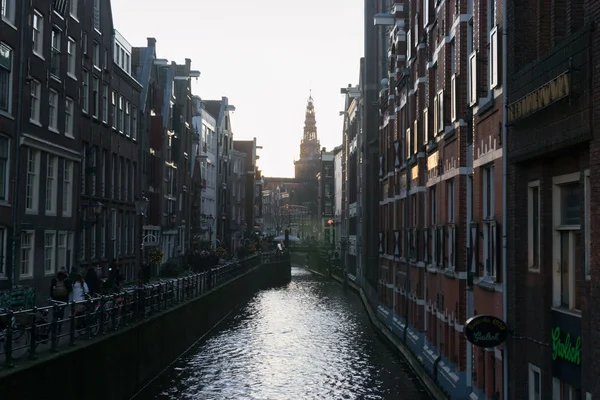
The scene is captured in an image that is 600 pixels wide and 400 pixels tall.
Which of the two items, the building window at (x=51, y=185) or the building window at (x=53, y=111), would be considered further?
the building window at (x=51, y=185)

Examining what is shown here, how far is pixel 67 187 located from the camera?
108 ft

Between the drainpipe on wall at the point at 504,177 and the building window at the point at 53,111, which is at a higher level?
the building window at the point at 53,111

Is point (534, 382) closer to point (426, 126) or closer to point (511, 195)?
point (511, 195)

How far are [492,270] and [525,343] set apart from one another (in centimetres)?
246

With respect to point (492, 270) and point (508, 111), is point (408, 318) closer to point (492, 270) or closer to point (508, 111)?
point (492, 270)

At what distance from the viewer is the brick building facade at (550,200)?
11.8 m

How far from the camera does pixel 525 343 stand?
1505 centimetres

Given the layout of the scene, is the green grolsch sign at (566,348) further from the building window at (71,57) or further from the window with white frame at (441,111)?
the building window at (71,57)

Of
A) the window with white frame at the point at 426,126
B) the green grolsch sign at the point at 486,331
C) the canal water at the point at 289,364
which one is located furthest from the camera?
the window with white frame at the point at 426,126

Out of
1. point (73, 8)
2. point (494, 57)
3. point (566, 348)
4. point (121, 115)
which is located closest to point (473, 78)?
point (494, 57)

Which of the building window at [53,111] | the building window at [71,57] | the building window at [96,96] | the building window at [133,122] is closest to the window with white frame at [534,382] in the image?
the building window at [53,111]

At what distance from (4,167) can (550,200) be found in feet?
58.9

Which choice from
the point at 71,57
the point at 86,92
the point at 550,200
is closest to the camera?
the point at 550,200

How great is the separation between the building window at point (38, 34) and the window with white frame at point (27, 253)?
6.02 metres
